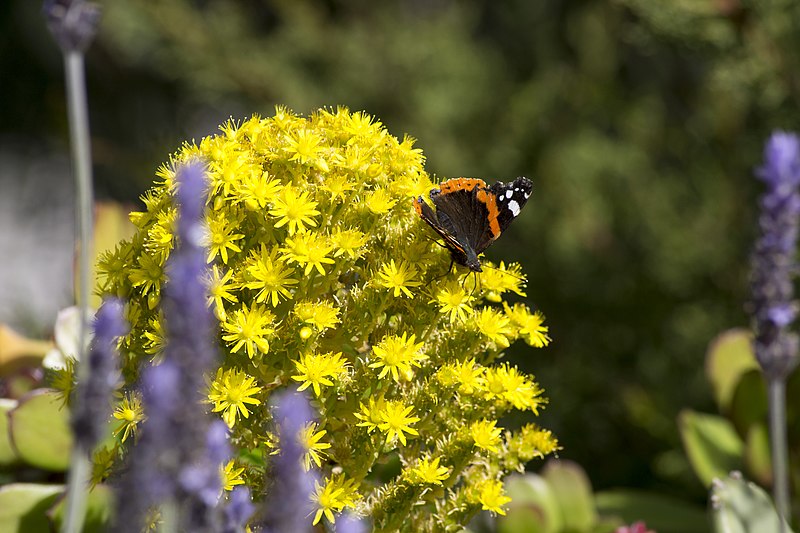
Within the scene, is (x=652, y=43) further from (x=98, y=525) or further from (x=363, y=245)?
(x=98, y=525)

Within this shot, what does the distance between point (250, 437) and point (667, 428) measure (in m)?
1.58

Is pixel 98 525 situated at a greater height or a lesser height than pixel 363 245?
lesser

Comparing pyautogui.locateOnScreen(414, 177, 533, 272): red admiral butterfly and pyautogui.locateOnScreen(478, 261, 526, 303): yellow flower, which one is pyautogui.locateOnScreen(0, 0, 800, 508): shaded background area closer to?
pyautogui.locateOnScreen(414, 177, 533, 272): red admiral butterfly

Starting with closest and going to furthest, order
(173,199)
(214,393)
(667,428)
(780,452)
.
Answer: (780,452)
(214,393)
(173,199)
(667,428)

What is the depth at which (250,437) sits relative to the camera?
1190 mm

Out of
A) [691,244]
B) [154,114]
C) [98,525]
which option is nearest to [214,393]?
[98,525]

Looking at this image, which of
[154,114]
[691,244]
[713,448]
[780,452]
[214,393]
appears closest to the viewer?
[780,452]

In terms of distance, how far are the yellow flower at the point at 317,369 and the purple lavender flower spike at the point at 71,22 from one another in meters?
0.45

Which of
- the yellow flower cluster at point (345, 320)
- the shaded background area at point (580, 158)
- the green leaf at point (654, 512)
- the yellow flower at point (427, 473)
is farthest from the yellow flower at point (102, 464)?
the shaded background area at point (580, 158)

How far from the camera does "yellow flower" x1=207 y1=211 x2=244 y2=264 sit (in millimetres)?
1145

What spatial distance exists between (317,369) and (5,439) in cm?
75

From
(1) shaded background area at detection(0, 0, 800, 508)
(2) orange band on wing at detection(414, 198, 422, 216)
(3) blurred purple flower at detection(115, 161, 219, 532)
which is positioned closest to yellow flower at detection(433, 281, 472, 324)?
(2) orange band on wing at detection(414, 198, 422, 216)

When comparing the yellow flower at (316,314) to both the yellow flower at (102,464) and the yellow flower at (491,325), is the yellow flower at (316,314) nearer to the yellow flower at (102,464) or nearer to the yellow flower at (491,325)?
the yellow flower at (491,325)

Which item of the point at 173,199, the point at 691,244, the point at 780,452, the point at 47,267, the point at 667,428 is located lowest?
the point at 780,452
